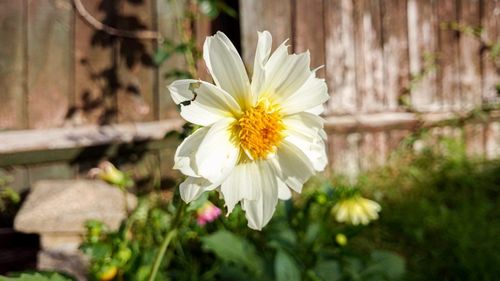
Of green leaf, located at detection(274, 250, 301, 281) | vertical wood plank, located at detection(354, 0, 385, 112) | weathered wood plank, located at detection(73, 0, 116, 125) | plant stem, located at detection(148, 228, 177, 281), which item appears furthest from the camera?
vertical wood plank, located at detection(354, 0, 385, 112)

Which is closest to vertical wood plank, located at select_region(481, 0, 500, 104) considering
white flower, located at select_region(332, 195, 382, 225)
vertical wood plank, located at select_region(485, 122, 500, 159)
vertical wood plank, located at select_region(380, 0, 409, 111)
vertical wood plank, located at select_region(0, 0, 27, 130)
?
vertical wood plank, located at select_region(485, 122, 500, 159)

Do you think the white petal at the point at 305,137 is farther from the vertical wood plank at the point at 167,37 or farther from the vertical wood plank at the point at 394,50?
the vertical wood plank at the point at 394,50

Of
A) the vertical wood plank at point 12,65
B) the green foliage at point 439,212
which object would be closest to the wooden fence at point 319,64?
the vertical wood plank at point 12,65

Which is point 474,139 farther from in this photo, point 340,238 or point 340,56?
point 340,238

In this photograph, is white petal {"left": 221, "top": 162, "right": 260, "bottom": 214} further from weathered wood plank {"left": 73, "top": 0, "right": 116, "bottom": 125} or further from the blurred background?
weathered wood plank {"left": 73, "top": 0, "right": 116, "bottom": 125}

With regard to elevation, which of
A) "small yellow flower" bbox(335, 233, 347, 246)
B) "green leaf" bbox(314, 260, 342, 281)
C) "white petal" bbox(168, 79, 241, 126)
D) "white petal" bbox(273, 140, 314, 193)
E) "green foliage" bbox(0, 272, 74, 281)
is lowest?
"green leaf" bbox(314, 260, 342, 281)

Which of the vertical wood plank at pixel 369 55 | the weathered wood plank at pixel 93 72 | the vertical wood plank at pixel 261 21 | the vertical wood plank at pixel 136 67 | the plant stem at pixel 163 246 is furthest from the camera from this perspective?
the vertical wood plank at pixel 369 55
